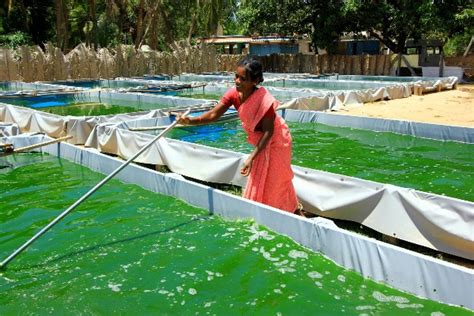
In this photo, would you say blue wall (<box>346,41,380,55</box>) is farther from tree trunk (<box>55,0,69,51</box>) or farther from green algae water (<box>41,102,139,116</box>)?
green algae water (<box>41,102,139,116</box>)

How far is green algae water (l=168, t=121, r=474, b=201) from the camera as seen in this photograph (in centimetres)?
611

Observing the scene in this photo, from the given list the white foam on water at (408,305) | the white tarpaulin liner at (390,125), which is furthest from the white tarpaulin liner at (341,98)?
the white foam on water at (408,305)

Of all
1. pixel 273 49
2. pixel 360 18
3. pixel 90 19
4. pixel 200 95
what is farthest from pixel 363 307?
pixel 90 19

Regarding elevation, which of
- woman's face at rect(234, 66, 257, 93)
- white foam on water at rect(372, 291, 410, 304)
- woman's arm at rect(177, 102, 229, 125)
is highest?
woman's face at rect(234, 66, 257, 93)

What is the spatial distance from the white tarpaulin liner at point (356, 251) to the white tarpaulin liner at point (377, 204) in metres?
0.65

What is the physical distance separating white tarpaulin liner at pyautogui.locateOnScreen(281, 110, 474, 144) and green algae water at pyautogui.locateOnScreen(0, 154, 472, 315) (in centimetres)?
541

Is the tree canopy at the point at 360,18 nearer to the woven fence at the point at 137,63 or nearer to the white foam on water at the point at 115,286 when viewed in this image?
the woven fence at the point at 137,63

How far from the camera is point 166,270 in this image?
3619 millimetres

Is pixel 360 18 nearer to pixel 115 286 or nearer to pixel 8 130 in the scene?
pixel 8 130

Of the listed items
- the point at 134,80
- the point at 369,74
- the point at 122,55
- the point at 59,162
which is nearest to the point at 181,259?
the point at 59,162

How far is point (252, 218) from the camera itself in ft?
13.9

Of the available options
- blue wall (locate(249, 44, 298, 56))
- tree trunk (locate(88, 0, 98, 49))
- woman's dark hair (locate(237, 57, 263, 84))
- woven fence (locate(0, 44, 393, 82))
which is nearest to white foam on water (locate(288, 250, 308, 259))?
woman's dark hair (locate(237, 57, 263, 84))

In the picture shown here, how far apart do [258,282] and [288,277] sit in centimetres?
22

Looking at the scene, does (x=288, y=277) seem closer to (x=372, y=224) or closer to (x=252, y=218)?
(x=252, y=218)
